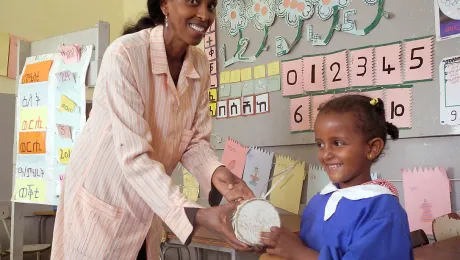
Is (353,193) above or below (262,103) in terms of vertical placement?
below

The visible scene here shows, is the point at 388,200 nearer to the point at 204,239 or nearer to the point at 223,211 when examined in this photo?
the point at 223,211

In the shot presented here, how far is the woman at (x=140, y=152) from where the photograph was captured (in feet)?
3.21

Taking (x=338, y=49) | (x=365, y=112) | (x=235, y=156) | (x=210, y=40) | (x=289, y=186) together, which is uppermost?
(x=210, y=40)

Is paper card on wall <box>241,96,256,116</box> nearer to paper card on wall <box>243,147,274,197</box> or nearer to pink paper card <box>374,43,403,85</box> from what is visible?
paper card on wall <box>243,147,274,197</box>

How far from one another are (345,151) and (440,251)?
0.43 metres

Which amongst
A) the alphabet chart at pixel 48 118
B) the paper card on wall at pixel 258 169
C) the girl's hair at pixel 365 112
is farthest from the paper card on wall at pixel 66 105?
the girl's hair at pixel 365 112

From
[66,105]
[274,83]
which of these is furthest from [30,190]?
[274,83]

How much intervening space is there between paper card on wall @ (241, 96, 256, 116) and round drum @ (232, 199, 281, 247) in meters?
1.18

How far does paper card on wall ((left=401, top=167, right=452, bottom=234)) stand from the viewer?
1511 millimetres

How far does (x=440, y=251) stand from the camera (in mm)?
1182

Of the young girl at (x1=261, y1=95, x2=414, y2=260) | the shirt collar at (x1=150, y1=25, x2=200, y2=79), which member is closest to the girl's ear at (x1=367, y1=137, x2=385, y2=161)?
the young girl at (x1=261, y1=95, x2=414, y2=260)

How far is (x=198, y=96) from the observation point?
1263 millimetres

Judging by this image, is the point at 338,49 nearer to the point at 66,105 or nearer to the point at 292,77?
the point at 292,77

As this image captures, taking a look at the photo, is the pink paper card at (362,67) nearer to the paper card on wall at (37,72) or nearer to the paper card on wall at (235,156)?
the paper card on wall at (235,156)
